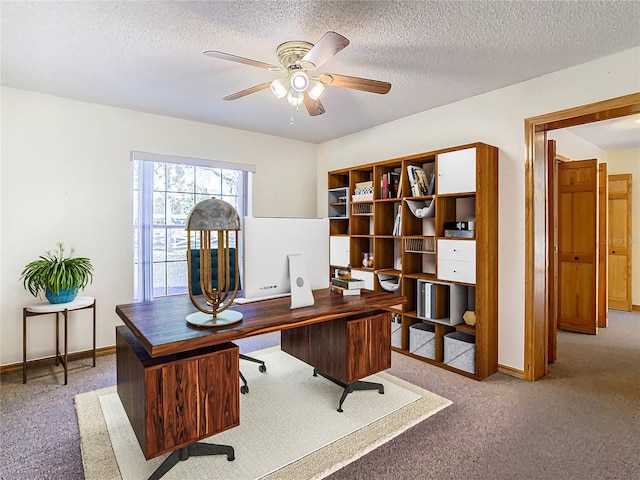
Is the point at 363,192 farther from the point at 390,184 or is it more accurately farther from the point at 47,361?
the point at 47,361

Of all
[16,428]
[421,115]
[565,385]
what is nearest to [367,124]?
[421,115]

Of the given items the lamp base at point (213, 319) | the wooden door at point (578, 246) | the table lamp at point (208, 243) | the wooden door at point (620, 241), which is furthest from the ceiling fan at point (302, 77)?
the wooden door at point (620, 241)

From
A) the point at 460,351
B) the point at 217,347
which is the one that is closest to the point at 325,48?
the point at 217,347

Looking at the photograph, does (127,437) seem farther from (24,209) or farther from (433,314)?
(433,314)

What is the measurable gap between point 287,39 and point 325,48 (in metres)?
0.54

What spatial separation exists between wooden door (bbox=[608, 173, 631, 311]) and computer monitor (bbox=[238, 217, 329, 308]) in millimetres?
5355

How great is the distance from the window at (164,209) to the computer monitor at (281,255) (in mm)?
2041

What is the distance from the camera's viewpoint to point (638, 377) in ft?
9.68

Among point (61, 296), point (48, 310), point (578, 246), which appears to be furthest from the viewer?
point (578, 246)

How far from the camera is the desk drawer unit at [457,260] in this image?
2.97 metres

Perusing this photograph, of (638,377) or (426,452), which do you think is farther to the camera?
(638,377)

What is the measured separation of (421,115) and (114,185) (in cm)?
317

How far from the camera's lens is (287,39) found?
2.21 m

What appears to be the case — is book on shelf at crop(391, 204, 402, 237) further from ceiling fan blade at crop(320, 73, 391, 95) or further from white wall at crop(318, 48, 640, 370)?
ceiling fan blade at crop(320, 73, 391, 95)
